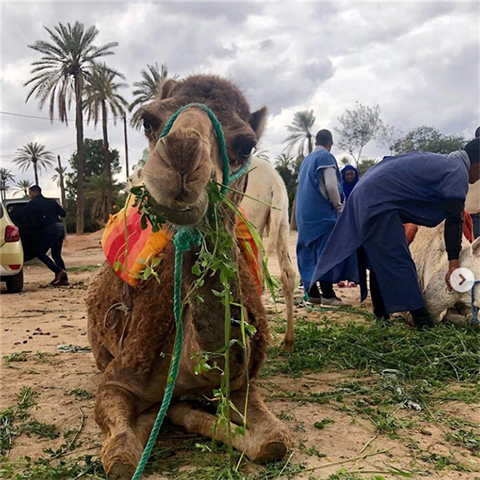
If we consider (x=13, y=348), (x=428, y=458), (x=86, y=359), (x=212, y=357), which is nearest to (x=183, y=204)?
(x=212, y=357)

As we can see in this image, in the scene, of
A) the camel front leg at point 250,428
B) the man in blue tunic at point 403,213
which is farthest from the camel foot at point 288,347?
the camel front leg at point 250,428

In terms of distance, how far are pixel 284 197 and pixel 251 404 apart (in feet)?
12.4

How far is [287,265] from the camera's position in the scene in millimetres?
5359

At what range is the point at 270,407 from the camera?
3.23 metres

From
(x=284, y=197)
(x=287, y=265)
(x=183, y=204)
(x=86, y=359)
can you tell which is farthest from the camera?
(x=284, y=197)

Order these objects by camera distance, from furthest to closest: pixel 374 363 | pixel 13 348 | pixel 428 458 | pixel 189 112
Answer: pixel 13 348 < pixel 374 363 < pixel 428 458 < pixel 189 112

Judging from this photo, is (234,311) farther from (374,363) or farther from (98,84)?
(98,84)

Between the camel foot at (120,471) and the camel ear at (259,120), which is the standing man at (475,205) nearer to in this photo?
the camel ear at (259,120)

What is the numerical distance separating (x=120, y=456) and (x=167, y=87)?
1922mm

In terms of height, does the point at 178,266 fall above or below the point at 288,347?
above

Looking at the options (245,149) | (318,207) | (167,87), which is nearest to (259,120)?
(167,87)

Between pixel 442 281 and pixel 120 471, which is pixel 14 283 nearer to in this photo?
pixel 442 281

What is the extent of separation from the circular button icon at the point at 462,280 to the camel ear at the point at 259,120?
2.89 m

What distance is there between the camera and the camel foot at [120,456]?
2184mm
